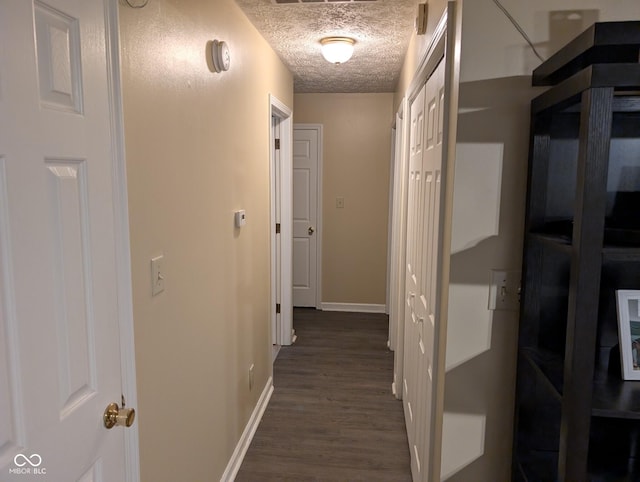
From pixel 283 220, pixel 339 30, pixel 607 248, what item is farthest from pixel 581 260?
pixel 283 220

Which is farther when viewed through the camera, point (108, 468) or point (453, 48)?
point (453, 48)

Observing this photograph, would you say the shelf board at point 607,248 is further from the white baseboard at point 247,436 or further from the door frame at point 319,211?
the door frame at point 319,211

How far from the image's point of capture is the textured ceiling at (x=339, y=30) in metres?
2.21

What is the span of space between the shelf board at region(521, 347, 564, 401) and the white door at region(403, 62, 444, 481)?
38cm

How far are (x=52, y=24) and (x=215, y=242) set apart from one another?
3.89 feet

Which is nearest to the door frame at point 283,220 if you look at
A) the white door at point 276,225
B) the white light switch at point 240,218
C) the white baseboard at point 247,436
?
the white door at point 276,225

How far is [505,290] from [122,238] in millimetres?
1119

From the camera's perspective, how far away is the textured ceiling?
2.21m

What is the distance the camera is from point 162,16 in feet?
4.61

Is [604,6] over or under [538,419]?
over

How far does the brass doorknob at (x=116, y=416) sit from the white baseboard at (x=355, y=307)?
13.5 feet

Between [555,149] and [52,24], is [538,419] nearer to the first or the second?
[555,149]

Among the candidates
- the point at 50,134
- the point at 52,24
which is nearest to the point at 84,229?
the point at 50,134

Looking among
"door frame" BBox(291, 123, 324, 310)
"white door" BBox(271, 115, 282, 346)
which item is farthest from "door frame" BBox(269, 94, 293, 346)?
"door frame" BBox(291, 123, 324, 310)
